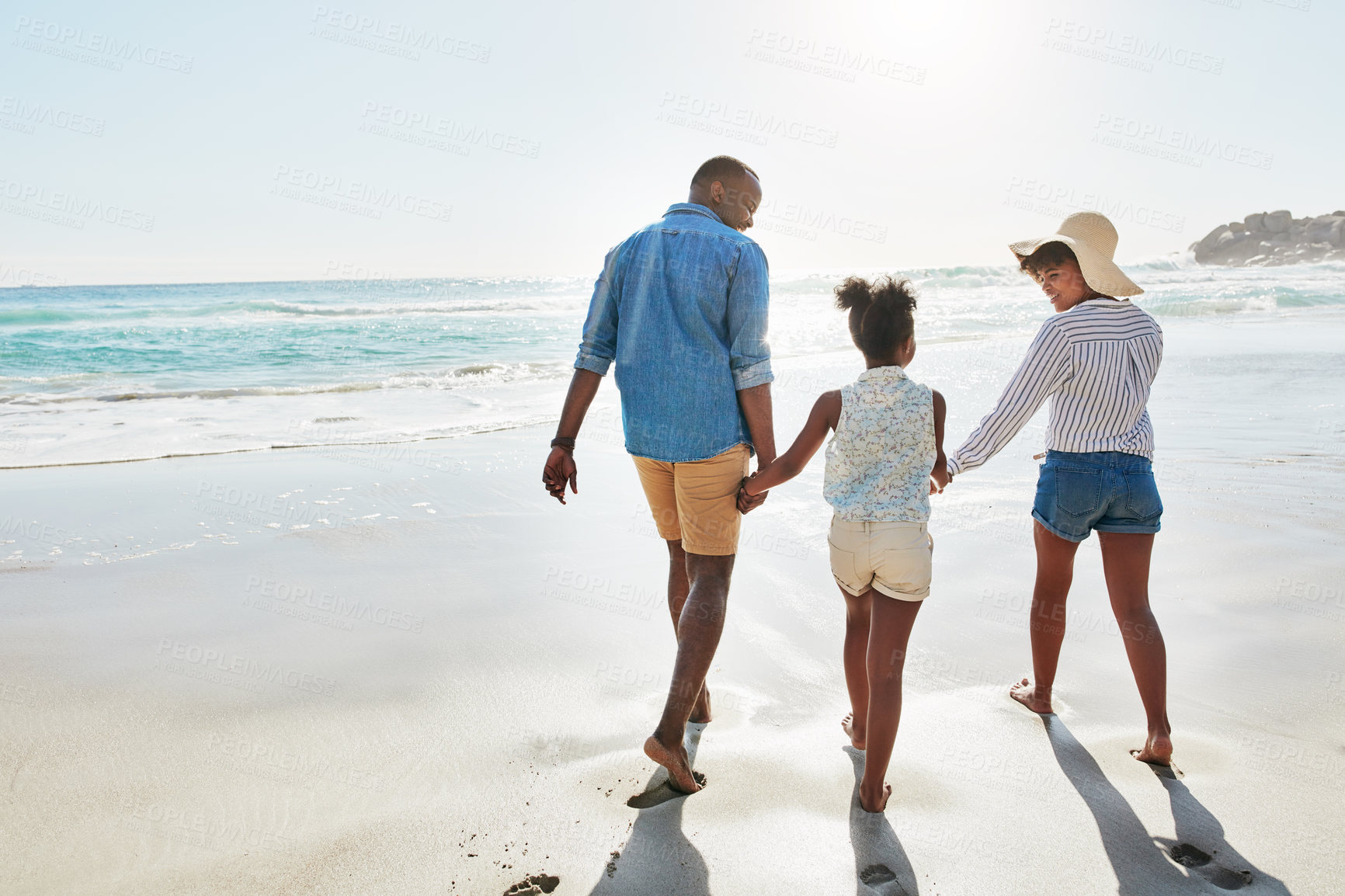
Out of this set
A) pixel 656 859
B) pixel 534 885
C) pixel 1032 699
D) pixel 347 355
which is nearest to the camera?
pixel 534 885

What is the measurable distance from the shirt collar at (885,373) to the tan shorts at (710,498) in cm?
47

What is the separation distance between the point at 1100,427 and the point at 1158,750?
1.05 metres

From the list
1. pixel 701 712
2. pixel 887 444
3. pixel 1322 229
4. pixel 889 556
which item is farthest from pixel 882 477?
pixel 1322 229

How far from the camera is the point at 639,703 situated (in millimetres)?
3021

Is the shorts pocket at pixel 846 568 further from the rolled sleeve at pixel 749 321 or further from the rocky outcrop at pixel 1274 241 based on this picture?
the rocky outcrop at pixel 1274 241

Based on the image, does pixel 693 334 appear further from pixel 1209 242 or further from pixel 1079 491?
pixel 1209 242

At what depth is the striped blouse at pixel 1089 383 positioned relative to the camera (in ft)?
8.45

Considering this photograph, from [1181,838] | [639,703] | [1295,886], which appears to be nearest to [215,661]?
[639,703]

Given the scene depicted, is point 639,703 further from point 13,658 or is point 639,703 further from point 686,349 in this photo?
point 13,658

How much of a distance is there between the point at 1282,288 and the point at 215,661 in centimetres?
2884

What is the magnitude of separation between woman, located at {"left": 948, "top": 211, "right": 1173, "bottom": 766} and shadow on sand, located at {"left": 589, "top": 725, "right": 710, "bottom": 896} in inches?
54.5

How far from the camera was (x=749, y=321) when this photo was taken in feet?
8.11

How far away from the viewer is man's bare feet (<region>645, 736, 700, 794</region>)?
7.65 ft

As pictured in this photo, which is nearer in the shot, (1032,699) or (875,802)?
(875,802)
